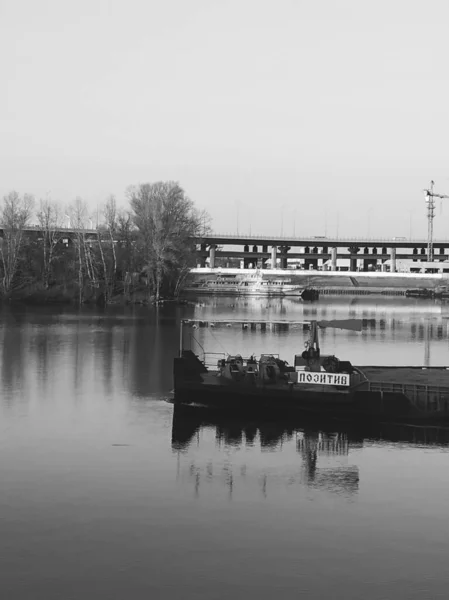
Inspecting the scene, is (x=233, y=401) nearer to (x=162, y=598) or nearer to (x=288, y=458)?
(x=288, y=458)

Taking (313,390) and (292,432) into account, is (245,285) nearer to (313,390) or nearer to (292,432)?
(313,390)

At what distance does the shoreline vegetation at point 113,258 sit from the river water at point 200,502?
62.0m

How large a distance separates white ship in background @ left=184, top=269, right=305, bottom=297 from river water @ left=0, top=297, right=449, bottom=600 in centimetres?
11541

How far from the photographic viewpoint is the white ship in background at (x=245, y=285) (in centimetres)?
15648

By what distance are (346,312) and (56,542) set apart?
85275mm

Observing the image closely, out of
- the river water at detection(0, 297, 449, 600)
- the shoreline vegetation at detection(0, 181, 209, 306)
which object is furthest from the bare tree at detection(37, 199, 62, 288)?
the river water at detection(0, 297, 449, 600)

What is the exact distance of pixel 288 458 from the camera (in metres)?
26.2

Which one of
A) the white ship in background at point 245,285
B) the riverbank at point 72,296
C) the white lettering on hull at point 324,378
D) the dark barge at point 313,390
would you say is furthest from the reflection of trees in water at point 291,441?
the white ship in background at point 245,285

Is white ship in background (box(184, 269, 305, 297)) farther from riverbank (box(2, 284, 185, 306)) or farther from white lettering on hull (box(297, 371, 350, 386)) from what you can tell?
white lettering on hull (box(297, 371, 350, 386))

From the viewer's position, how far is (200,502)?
2136 centimetres

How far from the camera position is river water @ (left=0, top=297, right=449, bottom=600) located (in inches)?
653

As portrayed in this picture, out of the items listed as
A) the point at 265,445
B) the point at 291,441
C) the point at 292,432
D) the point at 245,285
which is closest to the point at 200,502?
the point at 265,445

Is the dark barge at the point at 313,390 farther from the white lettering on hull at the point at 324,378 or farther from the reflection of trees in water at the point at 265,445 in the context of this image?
the reflection of trees in water at the point at 265,445

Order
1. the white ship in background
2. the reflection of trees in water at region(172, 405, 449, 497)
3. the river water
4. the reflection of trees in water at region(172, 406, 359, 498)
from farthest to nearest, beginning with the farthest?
the white ship in background → the reflection of trees in water at region(172, 405, 449, 497) → the reflection of trees in water at region(172, 406, 359, 498) → the river water
